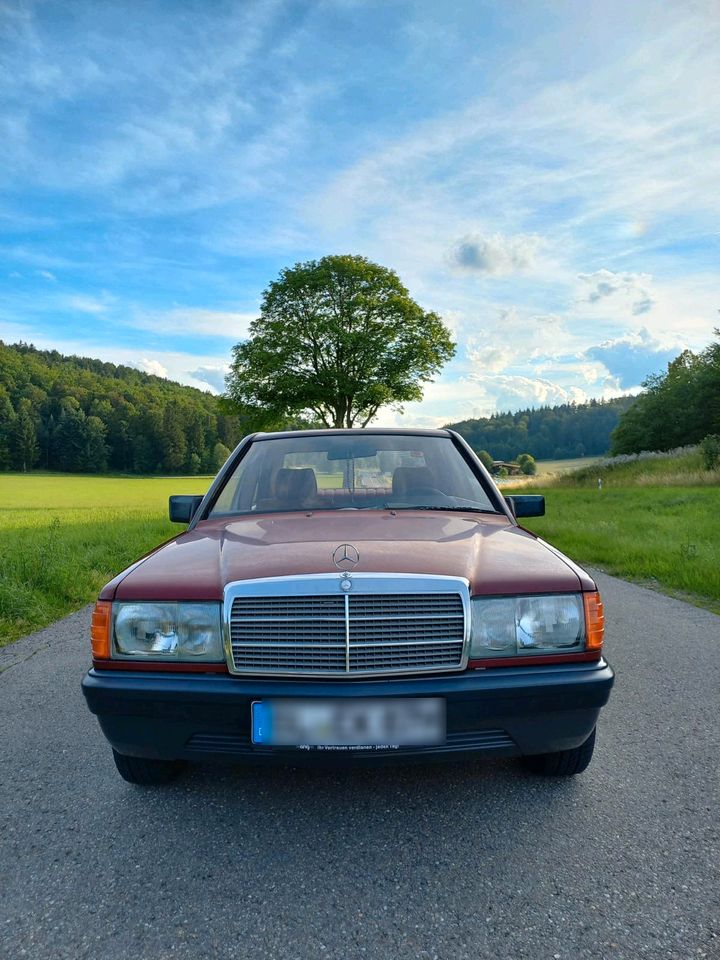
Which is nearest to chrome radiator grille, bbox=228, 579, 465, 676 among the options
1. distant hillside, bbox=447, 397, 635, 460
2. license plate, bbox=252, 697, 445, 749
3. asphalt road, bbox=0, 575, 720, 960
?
license plate, bbox=252, 697, 445, 749

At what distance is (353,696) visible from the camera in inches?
77.8

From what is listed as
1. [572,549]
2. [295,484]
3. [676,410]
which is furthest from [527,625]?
[676,410]

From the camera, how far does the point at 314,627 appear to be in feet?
6.75

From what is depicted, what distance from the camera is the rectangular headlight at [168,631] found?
2.12m

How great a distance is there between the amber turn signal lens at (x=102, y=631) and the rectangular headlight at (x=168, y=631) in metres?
0.02

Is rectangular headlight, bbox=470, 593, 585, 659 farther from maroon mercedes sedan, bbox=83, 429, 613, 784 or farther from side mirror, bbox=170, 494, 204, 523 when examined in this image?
side mirror, bbox=170, 494, 204, 523

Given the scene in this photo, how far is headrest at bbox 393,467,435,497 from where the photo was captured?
10.8ft

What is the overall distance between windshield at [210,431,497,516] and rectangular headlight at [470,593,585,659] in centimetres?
103

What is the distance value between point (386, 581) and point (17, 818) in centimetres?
162

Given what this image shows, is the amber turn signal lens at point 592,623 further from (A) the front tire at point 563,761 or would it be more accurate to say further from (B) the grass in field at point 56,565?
(B) the grass in field at point 56,565

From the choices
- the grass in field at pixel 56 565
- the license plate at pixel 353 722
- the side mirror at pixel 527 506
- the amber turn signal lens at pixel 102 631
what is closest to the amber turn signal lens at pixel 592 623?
the license plate at pixel 353 722

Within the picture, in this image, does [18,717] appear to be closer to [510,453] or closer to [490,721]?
[490,721]

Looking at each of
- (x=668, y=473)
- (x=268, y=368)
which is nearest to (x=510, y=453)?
(x=268, y=368)

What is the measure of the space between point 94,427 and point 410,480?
243ft
